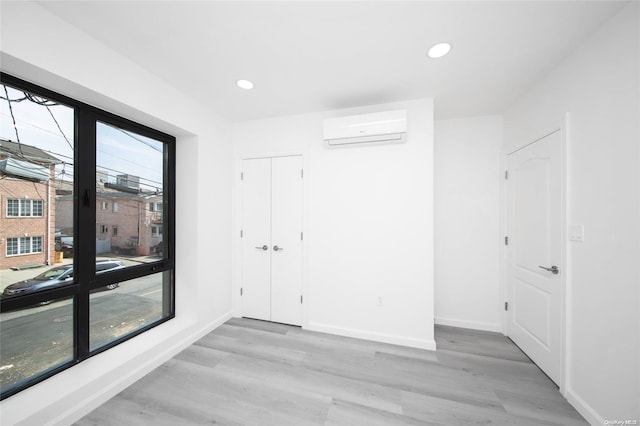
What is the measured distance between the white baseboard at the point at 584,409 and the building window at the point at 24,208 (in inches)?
155

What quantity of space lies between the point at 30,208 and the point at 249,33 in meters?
1.89

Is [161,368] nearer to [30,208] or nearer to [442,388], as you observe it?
[30,208]

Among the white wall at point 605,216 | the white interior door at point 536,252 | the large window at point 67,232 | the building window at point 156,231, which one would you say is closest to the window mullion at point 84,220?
the large window at point 67,232

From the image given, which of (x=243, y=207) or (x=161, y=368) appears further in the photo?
(x=243, y=207)

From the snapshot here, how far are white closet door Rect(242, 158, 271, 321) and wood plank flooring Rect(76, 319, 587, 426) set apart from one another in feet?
1.78

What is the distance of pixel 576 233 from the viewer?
1663 millimetres

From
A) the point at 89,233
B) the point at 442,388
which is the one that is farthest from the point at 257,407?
the point at 89,233

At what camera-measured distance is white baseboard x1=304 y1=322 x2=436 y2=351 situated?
2361 mm

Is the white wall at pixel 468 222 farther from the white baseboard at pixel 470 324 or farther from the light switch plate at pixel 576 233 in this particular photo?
the light switch plate at pixel 576 233

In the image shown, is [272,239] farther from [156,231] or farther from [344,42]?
[344,42]

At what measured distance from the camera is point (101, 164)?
75.2 inches

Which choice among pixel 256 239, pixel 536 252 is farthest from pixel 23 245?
pixel 536 252

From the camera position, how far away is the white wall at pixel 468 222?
2718 millimetres

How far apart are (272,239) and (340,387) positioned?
170 centimetres
